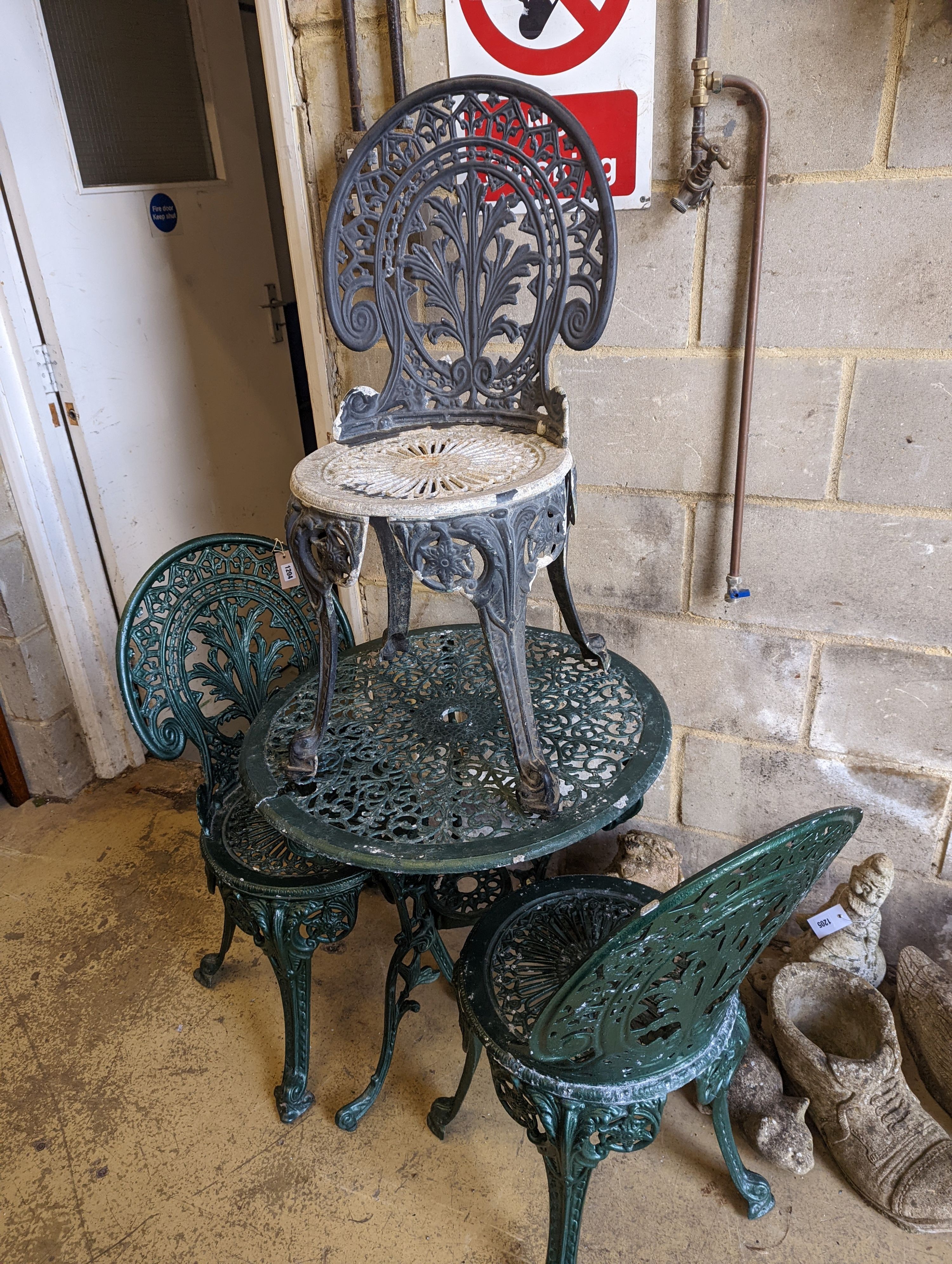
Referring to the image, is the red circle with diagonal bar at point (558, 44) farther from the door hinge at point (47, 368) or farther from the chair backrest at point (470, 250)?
the door hinge at point (47, 368)

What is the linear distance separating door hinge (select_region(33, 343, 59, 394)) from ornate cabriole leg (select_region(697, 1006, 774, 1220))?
2222 millimetres

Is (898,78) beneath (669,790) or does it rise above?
above

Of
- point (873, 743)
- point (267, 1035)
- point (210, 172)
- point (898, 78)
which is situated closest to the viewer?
point (898, 78)

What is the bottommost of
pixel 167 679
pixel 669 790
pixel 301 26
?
pixel 669 790

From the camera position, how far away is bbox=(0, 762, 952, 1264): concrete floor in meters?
1.51

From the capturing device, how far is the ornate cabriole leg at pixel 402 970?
167 centimetres

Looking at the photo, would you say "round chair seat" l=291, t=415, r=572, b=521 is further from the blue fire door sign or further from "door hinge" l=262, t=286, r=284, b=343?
"door hinge" l=262, t=286, r=284, b=343

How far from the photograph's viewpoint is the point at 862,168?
4.70 feet

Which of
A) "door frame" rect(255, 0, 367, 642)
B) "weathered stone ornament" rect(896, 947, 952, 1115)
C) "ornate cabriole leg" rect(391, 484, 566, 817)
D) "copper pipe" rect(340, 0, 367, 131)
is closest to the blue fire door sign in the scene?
"door frame" rect(255, 0, 367, 642)

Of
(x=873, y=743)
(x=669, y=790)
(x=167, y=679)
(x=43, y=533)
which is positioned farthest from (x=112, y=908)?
(x=873, y=743)

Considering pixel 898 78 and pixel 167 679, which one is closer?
pixel 898 78

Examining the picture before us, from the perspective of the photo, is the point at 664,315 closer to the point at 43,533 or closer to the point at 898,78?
the point at 898,78

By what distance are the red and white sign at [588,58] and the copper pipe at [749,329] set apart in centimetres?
17

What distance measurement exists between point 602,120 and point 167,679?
133 centimetres
